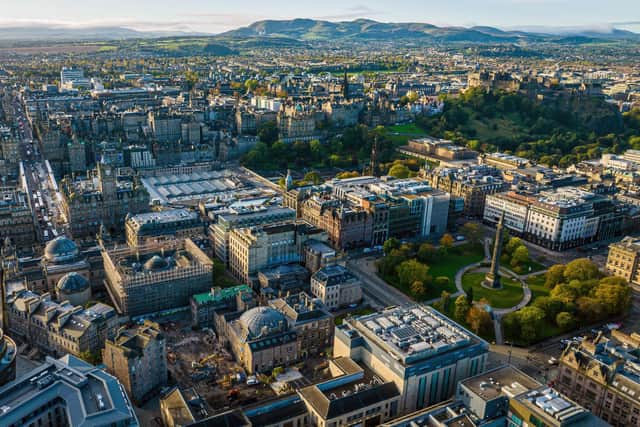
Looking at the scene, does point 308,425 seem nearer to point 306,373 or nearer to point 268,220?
point 306,373

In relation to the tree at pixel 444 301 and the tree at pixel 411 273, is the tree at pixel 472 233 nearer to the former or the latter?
the tree at pixel 411 273

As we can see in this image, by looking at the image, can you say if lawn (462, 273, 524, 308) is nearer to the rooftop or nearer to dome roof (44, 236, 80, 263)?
the rooftop

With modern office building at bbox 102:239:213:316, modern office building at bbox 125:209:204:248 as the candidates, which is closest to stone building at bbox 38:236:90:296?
modern office building at bbox 102:239:213:316

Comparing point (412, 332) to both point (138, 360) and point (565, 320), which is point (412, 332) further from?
point (138, 360)

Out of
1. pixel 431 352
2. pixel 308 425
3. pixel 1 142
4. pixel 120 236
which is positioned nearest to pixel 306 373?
pixel 308 425

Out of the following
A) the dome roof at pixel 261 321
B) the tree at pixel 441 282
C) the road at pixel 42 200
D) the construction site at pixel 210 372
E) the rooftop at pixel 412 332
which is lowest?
the construction site at pixel 210 372

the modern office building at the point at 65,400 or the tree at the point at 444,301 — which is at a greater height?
the modern office building at the point at 65,400

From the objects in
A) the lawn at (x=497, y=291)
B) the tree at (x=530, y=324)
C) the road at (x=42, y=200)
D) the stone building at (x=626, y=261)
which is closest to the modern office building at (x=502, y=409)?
the tree at (x=530, y=324)
